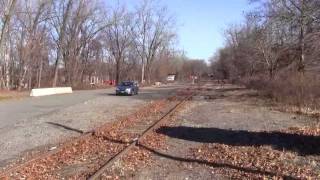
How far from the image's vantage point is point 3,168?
11.5 metres

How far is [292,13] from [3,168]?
30634mm

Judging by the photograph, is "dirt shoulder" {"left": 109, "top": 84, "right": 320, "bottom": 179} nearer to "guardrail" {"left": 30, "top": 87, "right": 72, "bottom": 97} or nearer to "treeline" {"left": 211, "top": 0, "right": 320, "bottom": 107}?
"treeline" {"left": 211, "top": 0, "right": 320, "bottom": 107}

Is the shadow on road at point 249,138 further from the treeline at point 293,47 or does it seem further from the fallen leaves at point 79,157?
the treeline at point 293,47

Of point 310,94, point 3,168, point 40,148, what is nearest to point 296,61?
point 310,94

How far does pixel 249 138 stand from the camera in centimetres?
1619

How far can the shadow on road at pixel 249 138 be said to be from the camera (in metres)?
14.0

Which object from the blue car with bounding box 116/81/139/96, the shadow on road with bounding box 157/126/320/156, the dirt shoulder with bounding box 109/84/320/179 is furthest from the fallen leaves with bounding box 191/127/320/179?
the blue car with bounding box 116/81/139/96

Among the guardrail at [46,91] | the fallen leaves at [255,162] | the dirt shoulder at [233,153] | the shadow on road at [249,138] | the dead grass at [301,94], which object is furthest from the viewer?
the guardrail at [46,91]

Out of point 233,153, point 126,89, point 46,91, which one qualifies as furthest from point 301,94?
point 46,91

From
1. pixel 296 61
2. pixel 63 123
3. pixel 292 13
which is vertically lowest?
pixel 63 123

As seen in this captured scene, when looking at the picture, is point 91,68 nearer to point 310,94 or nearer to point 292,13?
point 292,13

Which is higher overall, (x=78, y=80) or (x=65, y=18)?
(x=65, y=18)

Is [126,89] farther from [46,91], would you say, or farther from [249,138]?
[249,138]

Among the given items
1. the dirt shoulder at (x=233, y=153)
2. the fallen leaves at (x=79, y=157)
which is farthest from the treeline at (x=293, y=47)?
the fallen leaves at (x=79, y=157)
